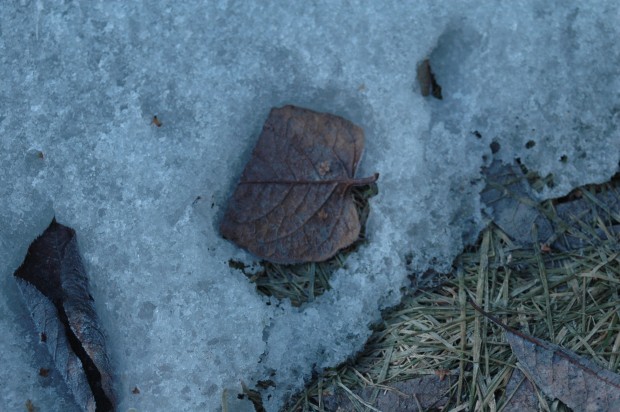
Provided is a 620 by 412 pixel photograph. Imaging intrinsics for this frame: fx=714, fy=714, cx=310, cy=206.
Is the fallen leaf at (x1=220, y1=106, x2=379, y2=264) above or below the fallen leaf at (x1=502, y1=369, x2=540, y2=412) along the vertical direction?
above

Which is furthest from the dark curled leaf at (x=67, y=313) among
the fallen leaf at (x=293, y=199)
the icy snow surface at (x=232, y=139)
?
the fallen leaf at (x=293, y=199)

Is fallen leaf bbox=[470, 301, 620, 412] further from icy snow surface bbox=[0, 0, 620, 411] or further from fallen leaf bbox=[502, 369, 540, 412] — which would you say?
icy snow surface bbox=[0, 0, 620, 411]

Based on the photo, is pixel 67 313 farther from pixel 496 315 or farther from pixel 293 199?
pixel 496 315

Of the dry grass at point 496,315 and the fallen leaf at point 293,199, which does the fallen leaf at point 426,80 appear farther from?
the dry grass at point 496,315

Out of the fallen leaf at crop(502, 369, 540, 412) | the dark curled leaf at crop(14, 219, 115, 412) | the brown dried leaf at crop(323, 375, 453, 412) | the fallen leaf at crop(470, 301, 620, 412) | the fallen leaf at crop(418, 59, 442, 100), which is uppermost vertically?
the fallen leaf at crop(418, 59, 442, 100)

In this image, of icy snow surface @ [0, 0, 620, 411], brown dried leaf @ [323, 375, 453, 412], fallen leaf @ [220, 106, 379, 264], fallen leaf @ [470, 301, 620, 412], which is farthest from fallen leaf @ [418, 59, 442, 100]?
brown dried leaf @ [323, 375, 453, 412]

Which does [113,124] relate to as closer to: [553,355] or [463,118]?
[463,118]

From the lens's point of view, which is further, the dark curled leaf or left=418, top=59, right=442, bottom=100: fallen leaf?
left=418, top=59, right=442, bottom=100: fallen leaf
